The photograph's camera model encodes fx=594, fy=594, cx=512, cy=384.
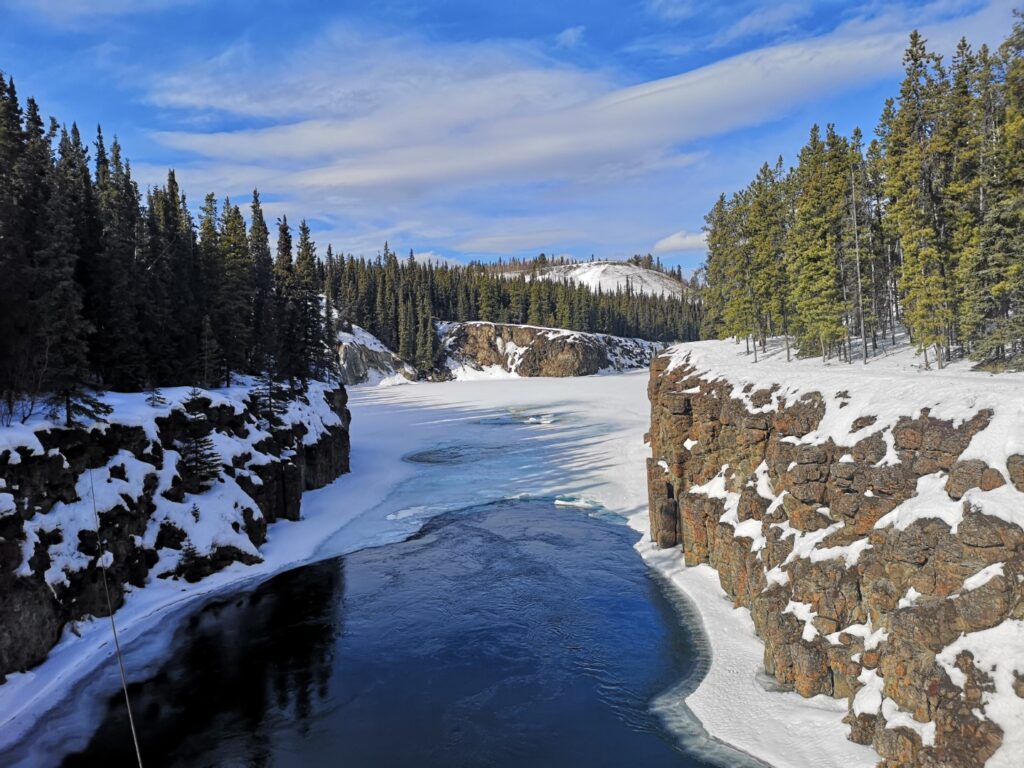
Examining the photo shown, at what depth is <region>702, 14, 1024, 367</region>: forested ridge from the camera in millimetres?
25562

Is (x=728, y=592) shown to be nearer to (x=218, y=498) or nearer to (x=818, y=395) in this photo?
(x=818, y=395)

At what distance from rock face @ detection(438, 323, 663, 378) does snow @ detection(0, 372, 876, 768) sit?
3607 centimetres

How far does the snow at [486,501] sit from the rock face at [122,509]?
969 mm

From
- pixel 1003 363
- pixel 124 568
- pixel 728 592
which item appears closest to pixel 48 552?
pixel 124 568

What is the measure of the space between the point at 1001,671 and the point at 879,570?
136 inches

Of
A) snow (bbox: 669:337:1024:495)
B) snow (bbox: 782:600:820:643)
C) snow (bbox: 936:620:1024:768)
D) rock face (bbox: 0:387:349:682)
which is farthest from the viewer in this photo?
rock face (bbox: 0:387:349:682)

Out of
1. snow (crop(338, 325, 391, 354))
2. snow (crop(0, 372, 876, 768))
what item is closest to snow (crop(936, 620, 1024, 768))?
snow (crop(0, 372, 876, 768))

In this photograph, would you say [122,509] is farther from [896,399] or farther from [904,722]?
[896,399]

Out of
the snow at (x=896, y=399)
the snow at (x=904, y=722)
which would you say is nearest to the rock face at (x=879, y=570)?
the snow at (x=904, y=722)

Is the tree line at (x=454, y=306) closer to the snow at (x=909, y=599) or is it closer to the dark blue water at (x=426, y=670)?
the dark blue water at (x=426, y=670)

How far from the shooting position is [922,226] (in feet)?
101

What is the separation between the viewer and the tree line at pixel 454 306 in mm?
125438

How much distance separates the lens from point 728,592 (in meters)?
23.1

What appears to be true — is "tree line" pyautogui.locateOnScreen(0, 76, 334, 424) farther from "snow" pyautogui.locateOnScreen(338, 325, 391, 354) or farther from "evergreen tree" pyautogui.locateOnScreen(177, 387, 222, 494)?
"snow" pyautogui.locateOnScreen(338, 325, 391, 354)
